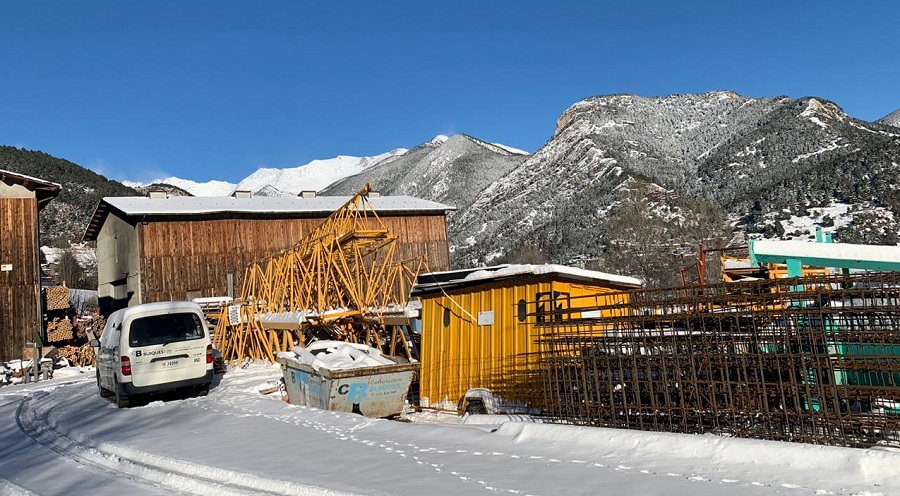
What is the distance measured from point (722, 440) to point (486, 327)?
6.03m

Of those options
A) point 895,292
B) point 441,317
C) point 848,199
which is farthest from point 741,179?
point 895,292

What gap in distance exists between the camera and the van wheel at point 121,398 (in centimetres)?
1317

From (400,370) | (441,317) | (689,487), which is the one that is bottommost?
(689,487)

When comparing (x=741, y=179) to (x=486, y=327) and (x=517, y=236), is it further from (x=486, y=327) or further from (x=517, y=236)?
(x=486, y=327)

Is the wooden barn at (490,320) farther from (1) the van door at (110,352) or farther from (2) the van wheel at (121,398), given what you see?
(1) the van door at (110,352)

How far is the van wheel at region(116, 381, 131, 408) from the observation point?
13.2m

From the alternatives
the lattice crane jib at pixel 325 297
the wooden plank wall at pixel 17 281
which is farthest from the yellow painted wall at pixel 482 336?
the wooden plank wall at pixel 17 281

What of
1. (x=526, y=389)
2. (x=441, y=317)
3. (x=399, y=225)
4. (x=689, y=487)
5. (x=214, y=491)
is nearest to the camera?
(x=689, y=487)

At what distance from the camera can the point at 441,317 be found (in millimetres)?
13859

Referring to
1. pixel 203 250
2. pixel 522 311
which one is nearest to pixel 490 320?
pixel 522 311

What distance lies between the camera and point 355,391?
39.5 feet

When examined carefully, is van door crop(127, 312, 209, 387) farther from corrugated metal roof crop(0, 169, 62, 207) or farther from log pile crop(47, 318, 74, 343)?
log pile crop(47, 318, 74, 343)

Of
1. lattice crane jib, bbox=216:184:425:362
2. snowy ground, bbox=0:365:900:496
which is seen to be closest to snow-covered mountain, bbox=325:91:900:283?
lattice crane jib, bbox=216:184:425:362

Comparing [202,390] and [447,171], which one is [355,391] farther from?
[447,171]
